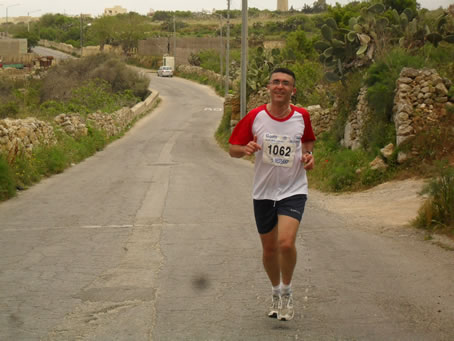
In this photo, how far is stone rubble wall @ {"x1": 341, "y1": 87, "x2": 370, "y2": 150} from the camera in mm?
18667

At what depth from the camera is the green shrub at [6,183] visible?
51.0 ft

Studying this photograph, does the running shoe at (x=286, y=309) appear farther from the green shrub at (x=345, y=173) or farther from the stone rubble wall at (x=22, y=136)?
the stone rubble wall at (x=22, y=136)

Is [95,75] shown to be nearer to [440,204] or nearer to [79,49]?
[440,204]

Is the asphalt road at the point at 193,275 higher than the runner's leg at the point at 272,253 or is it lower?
lower

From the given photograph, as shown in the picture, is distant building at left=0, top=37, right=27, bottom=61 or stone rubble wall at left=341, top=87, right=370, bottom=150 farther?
distant building at left=0, top=37, right=27, bottom=61

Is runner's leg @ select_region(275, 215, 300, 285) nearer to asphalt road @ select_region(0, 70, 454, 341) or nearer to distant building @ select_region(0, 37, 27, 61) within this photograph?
asphalt road @ select_region(0, 70, 454, 341)

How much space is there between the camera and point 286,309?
589 cm

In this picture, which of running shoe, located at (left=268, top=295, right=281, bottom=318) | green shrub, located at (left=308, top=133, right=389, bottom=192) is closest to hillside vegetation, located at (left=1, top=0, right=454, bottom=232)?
green shrub, located at (left=308, top=133, right=389, bottom=192)

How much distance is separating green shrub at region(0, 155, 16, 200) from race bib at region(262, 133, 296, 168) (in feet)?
35.2

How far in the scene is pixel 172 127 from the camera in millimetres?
42969

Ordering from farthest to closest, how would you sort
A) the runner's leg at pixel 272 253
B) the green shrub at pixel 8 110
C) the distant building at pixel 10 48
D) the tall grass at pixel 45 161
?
the distant building at pixel 10 48 → the green shrub at pixel 8 110 → the tall grass at pixel 45 161 → the runner's leg at pixel 272 253

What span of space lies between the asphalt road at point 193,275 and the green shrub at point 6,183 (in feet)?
2.32

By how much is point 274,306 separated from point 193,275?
167 centimetres

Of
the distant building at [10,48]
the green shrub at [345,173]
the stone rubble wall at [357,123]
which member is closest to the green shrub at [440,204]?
the green shrub at [345,173]
